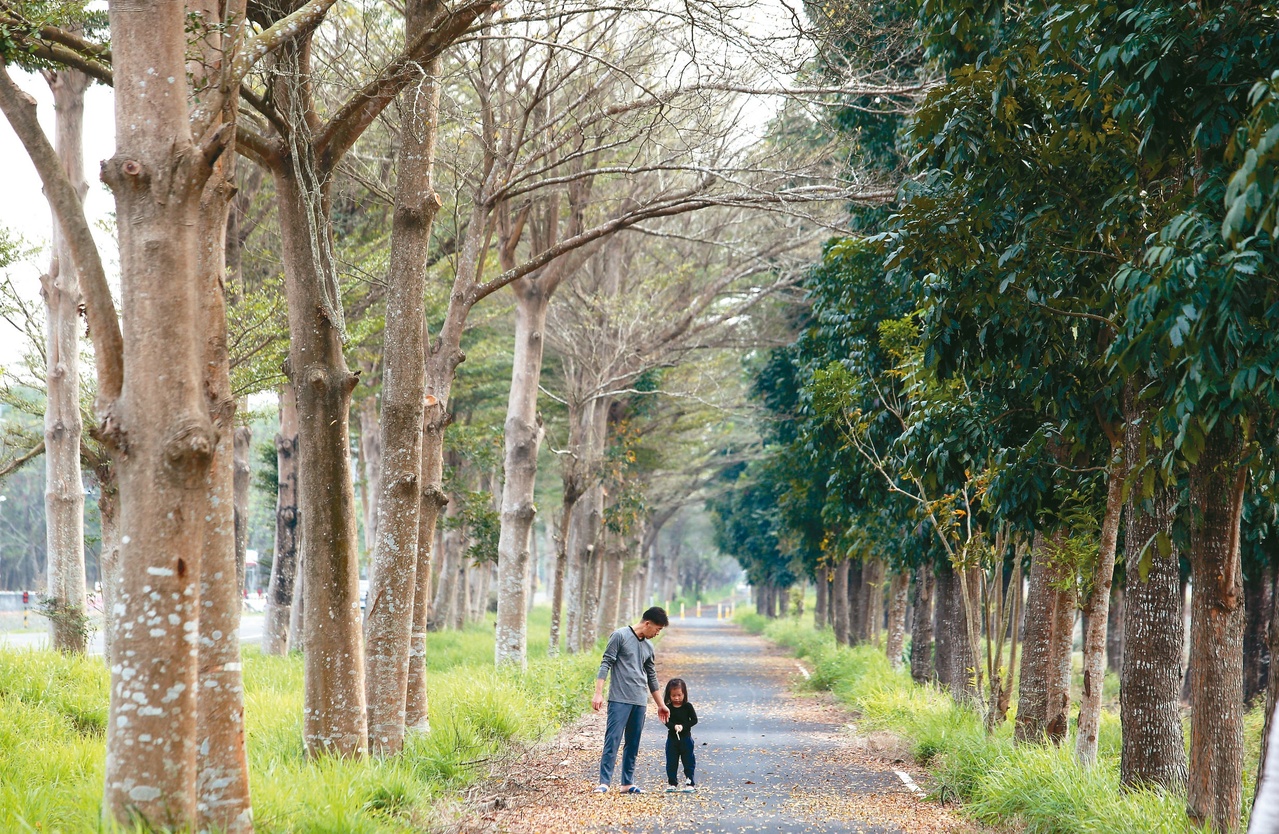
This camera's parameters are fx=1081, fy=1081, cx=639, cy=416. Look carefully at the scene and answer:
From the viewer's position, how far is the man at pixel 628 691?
966 cm

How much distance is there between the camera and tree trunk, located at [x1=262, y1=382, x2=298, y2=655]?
20062mm

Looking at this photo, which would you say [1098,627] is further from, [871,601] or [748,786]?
[871,601]

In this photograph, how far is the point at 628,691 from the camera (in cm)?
976

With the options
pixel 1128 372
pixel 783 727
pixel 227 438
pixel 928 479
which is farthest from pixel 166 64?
pixel 783 727

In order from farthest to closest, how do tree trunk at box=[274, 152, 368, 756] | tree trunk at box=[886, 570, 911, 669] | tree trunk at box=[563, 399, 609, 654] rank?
tree trunk at box=[886, 570, 911, 669] → tree trunk at box=[563, 399, 609, 654] → tree trunk at box=[274, 152, 368, 756]

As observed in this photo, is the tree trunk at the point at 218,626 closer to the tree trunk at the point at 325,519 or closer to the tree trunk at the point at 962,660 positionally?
the tree trunk at the point at 325,519

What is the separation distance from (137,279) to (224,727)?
2.32 meters

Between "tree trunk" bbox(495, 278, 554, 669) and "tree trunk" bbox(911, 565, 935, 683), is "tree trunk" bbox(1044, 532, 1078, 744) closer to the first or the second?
"tree trunk" bbox(495, 278, 554, 669)

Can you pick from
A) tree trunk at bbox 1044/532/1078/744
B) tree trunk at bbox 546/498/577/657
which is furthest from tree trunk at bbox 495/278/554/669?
tree trunk at bbox 1044/532/1078/744

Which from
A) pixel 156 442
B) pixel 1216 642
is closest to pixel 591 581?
pixel 1216 642

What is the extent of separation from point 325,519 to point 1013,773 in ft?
18.8

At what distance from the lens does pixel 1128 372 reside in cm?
520

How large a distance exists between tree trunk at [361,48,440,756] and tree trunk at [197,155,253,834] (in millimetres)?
2879

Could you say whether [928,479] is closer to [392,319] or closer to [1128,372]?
[1128,372]
